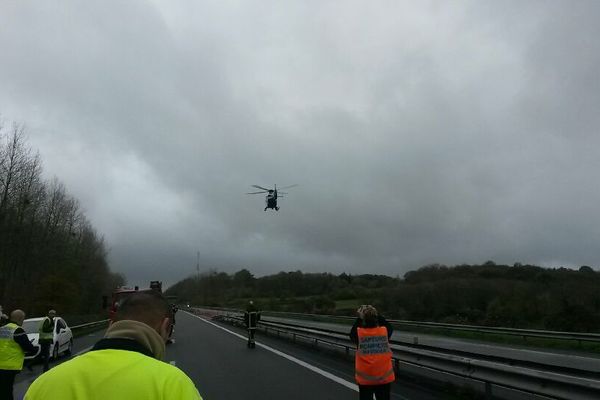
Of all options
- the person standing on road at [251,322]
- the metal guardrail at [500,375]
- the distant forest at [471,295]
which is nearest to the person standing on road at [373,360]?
the metal guardrail at [500,375]

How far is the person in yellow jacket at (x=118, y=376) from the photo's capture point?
2.28 meters

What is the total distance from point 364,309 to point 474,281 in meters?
54.2

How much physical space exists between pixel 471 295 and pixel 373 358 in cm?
5236

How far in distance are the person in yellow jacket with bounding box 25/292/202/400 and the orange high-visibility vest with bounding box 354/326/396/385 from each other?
6.23 metres

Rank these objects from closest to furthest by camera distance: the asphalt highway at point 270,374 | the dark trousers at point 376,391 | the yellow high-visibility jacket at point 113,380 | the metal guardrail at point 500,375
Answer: the yellow high-visibility jacket at point 113,380 → the metal guardrail at point 500,375 → the dark trousers at point 376,391 → the asphalt highway at point 270,374

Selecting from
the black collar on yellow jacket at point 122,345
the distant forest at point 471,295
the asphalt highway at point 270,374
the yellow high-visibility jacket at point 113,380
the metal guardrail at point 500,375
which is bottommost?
the asphalt highway at point 270,374

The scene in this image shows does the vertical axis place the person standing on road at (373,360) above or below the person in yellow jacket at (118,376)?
below

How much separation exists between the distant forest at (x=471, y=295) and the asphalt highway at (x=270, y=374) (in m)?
23.9

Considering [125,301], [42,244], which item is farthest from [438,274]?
[125,301]

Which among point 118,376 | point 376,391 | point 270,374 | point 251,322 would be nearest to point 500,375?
point 376,391

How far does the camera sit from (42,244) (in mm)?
53094

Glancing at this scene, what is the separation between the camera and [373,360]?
328 inches

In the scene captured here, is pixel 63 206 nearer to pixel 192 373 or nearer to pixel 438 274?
pixel 438 274

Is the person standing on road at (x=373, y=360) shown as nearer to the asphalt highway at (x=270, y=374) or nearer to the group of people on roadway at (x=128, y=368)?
the asphalt highway at (x=270, y=374)
